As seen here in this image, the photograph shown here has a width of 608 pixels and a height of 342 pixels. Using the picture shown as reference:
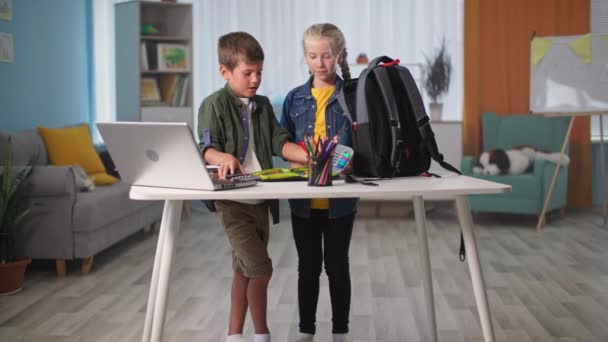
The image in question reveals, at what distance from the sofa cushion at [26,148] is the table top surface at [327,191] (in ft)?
8.75

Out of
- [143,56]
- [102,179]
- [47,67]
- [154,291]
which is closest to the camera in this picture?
[154,291]

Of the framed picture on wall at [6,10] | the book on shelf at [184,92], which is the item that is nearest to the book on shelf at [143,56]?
the book on shelf at [184,92]

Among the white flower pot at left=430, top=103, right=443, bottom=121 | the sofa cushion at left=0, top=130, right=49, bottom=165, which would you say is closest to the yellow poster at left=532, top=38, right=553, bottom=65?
the white flower pot at left=430, top=103, right=443, bottom=121

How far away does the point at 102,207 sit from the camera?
4.04 metres

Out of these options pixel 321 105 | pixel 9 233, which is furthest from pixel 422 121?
pixel 9 233

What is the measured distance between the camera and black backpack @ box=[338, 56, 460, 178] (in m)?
2.10

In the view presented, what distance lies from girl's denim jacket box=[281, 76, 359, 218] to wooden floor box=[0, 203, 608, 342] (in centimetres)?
68

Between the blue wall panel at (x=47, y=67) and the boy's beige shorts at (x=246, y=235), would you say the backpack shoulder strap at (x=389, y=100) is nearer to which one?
the boy's beige shorts at (x=246, y=235)

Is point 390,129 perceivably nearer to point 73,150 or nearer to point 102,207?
point 102,207

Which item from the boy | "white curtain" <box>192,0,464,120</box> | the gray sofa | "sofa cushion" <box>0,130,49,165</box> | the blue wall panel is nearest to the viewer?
the boy

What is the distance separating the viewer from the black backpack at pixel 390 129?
6.88 feet

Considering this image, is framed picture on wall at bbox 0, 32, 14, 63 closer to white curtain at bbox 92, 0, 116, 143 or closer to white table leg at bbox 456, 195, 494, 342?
white curtain at bbox 92, 0, 116, 143

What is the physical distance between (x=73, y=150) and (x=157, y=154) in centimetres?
325

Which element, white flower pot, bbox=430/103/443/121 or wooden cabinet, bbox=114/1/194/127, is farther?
white flower pot, bbox=430/103/443/121
